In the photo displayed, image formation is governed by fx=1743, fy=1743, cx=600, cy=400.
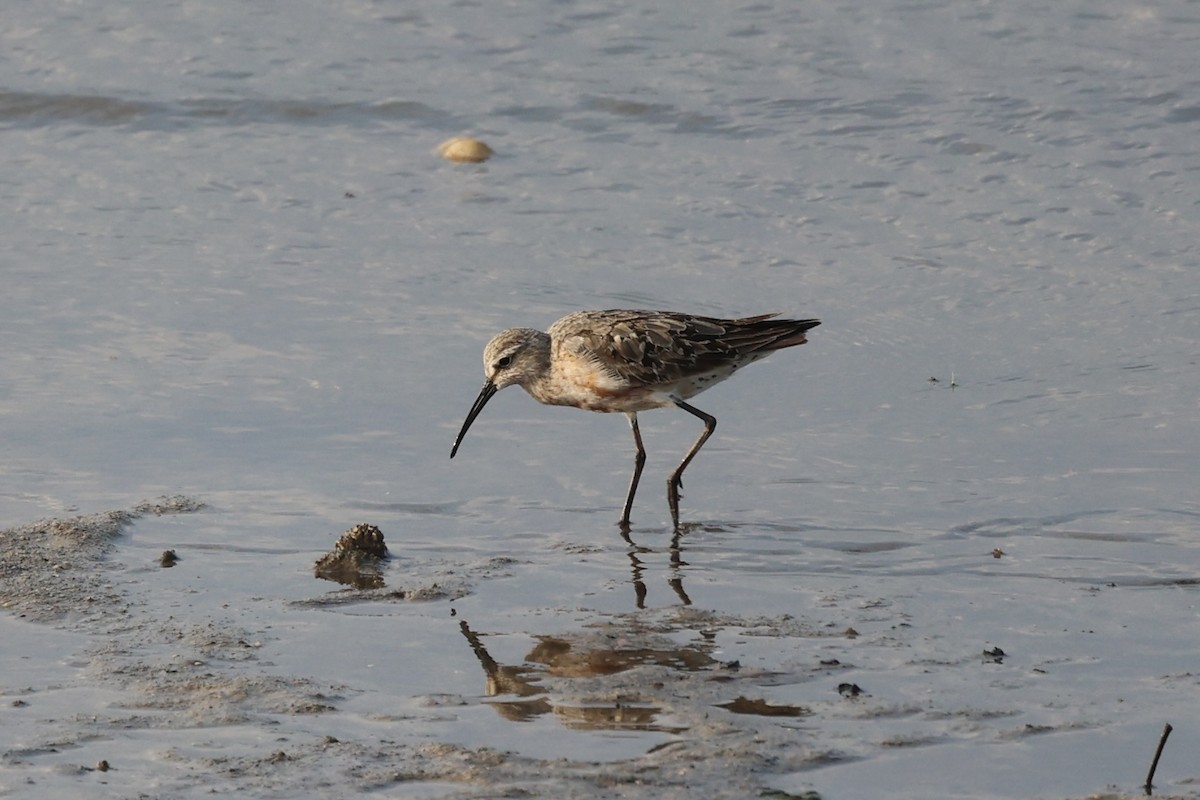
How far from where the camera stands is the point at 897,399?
8969 mm

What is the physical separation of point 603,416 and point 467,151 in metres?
4.04

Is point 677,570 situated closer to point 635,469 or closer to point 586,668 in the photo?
point 635,469

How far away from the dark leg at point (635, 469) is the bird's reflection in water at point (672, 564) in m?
0.07

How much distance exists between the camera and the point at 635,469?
7.90 metres

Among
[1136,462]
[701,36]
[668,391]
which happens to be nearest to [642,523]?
[668,391]

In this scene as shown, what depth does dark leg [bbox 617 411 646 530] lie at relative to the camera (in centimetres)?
756

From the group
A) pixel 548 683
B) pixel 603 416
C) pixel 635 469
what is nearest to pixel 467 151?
pixel 603 416

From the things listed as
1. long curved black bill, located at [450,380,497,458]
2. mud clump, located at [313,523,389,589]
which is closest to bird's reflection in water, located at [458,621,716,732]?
mud clump, located at [313,523,389,589]


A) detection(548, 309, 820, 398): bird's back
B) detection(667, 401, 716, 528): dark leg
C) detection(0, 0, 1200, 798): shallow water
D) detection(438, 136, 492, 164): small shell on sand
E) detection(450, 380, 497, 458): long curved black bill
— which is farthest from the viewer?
detection(438, 136, 492, 164): small shell on sand

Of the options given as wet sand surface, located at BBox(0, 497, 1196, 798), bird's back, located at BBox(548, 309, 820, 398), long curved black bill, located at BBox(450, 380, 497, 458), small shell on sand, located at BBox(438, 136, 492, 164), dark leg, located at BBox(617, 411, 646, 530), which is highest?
small shell on sand, located at BBox(438, 136, 492, 164)

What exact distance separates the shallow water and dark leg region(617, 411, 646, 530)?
0.22 feet

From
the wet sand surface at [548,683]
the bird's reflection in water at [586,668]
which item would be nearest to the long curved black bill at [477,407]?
the wet sand surface at [548,683]

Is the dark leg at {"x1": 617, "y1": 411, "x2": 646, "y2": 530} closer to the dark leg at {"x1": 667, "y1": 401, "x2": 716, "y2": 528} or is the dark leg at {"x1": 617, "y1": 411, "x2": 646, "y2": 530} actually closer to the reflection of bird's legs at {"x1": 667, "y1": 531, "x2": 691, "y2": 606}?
the dark leg at {"x1": 667, "y1": 401, "x2": 716, "y2": 528}

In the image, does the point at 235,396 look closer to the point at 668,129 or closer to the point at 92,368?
the point at 92,368
